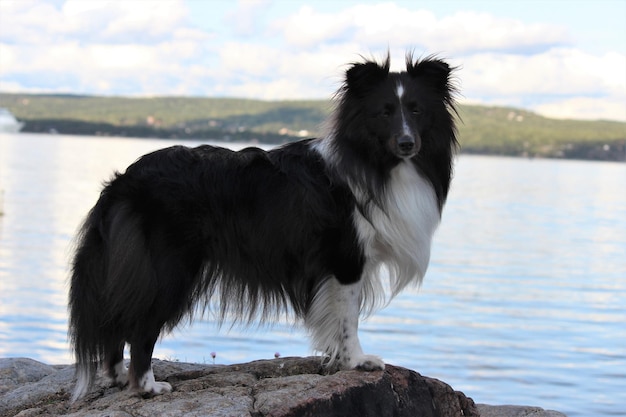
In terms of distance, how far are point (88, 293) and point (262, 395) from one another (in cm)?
→ 132

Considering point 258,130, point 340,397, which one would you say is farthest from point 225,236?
point 258,130

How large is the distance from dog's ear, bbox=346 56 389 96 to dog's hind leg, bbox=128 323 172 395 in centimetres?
208

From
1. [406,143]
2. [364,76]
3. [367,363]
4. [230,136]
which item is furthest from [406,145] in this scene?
[230,136]

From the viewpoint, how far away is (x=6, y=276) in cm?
2116

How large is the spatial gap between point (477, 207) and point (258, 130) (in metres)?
80.0

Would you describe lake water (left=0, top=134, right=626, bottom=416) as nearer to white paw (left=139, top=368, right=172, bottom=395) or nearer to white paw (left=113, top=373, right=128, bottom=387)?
white paw (left=113, top=373, right=128, bottom=387)

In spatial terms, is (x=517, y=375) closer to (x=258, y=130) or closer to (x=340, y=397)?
(x=340, y=397)

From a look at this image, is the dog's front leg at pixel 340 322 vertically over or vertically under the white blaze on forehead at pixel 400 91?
under

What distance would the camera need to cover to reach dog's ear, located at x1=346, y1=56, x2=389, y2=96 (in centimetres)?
624

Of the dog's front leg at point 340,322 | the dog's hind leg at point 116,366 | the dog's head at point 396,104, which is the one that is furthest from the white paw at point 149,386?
the dog's head at point 396,104

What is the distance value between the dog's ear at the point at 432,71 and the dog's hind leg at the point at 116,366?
2729mm

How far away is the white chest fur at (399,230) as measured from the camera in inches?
245

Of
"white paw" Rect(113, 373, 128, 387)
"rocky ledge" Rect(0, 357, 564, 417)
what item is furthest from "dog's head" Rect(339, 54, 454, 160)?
"white paw" Rect(113, 373, 128, 387)

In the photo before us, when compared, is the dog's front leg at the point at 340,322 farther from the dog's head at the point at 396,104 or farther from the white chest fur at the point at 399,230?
the dog's head at the point at 396,104
